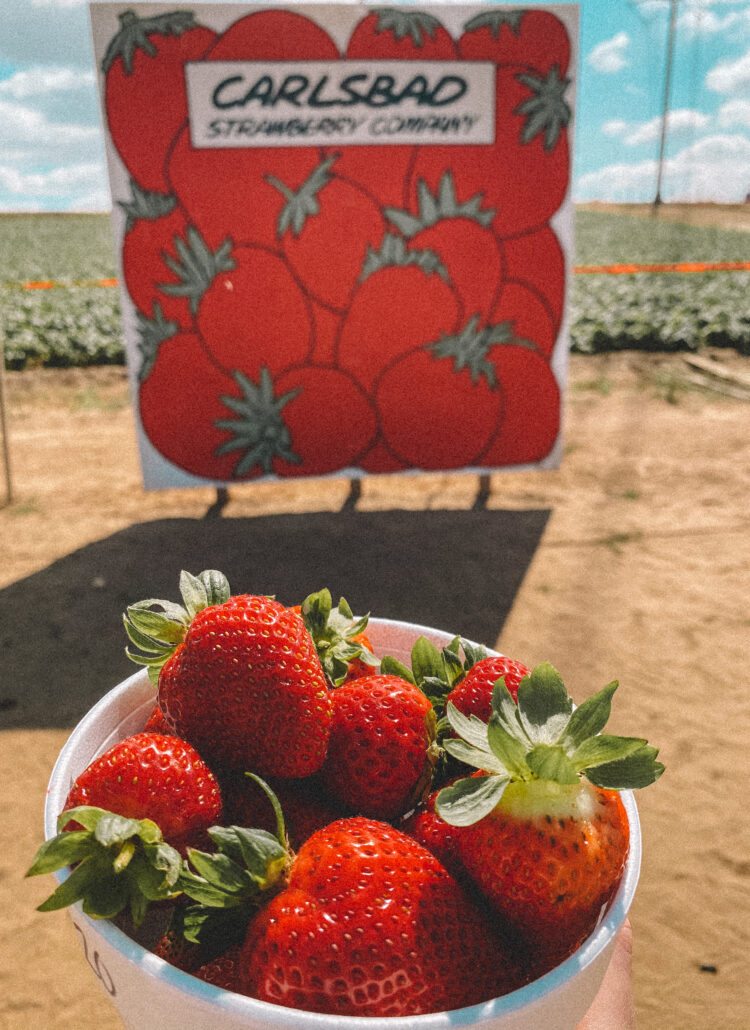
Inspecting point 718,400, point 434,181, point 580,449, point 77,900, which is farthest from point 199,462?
point 718,400

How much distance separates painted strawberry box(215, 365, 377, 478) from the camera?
16.0ft

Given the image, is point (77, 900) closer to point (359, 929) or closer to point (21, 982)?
point (359, 929)

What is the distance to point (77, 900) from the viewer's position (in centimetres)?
77

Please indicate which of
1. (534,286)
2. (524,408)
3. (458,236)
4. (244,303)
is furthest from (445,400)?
(244,303)

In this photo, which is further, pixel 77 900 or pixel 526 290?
pixel 526 290

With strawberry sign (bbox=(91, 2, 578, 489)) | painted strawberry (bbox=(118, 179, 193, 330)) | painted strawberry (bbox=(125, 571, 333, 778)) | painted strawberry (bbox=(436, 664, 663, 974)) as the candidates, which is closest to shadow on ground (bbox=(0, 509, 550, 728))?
strawberry sign (bbox=(91, 2, 578, 489))

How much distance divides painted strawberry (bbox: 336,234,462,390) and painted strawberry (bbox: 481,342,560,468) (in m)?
0.42

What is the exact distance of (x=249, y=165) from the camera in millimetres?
4453

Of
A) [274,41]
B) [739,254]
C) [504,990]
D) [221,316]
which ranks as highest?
[274,41]

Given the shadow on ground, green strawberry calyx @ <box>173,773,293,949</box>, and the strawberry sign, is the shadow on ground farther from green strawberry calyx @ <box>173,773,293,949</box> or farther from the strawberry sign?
green strawberry calyx @ <box>173,773,293,949</box>

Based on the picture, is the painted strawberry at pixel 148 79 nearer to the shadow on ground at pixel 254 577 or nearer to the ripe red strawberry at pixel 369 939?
the shadow on ground at pixel 254 577

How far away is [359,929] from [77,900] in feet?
0.84

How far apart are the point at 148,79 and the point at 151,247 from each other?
2.62 feet

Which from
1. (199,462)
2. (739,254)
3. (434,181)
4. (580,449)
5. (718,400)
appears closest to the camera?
(434,181)
